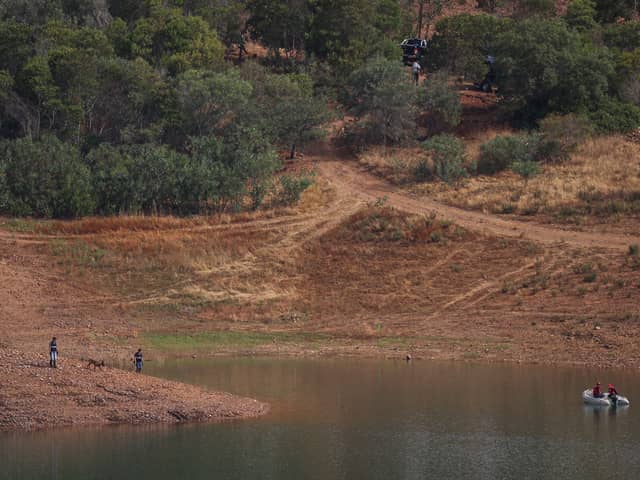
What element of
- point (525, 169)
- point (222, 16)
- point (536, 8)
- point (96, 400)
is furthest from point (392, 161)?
point (96, 400)

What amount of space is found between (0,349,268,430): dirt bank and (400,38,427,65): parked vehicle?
52203 mm

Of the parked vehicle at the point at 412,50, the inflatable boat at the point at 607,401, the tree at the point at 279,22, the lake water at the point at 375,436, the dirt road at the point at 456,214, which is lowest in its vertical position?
the lake water at the point at 375,436

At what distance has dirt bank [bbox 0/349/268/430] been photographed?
3872cm

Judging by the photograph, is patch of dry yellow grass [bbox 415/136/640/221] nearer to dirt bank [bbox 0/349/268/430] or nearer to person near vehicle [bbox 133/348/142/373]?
person near vehicle [bbox 133/348/142/373]

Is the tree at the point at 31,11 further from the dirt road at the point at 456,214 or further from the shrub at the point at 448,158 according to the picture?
the shrub at the point at 448,158

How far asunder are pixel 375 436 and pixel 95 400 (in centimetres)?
1008

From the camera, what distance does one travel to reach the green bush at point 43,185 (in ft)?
206

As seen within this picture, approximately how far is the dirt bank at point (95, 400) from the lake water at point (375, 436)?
72cm

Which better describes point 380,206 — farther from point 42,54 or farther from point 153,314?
point 42,54

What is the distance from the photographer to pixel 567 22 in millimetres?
89000

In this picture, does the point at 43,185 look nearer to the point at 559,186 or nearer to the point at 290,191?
the point at 290,191

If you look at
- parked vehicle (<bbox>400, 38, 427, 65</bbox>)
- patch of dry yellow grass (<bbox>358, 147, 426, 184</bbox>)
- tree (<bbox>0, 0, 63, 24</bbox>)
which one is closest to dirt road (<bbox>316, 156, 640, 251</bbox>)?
patch of dry yellow grass (<bbox>358, 147, 426, 184</bbox>)

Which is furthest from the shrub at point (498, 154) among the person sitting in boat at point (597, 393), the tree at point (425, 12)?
the tree at point (425, 12)

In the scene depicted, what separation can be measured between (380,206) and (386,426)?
87.6 feet
